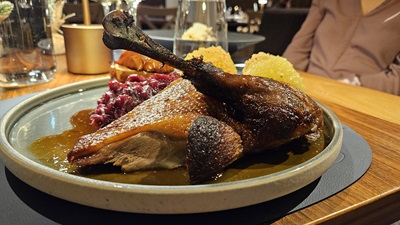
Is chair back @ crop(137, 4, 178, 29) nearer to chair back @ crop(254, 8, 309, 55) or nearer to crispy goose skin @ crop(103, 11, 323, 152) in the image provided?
chair back @ crop(254, 8, 309, 55)

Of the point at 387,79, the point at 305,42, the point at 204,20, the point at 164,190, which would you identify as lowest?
the point at 387,79

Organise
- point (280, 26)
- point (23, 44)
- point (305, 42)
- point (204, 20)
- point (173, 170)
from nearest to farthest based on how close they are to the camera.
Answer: point (173, 170), point (23, 44), point (204, 20), point (305, 42), point (280, 26)

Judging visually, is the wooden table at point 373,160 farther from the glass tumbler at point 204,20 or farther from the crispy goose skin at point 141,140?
the glass tumbler at point 204,20

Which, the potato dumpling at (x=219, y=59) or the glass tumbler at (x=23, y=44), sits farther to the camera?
the glass tumbler at (x=23, y=44)

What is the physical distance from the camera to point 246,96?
2.28 feet

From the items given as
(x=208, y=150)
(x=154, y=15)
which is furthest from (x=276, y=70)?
(x=154, y=15)

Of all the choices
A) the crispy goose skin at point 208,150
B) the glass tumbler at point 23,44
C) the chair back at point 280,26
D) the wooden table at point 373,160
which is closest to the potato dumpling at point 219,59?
the wooden table at point 373,160

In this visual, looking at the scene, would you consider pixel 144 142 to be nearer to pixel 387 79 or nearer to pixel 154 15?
pixel 387 79

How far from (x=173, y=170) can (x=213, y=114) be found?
0.15 metres

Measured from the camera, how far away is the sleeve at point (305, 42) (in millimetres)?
2369

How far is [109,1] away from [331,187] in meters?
1.36

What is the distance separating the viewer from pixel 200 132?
0.58 m

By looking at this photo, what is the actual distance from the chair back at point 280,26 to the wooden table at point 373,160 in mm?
1514

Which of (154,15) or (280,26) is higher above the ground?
(280,26)
